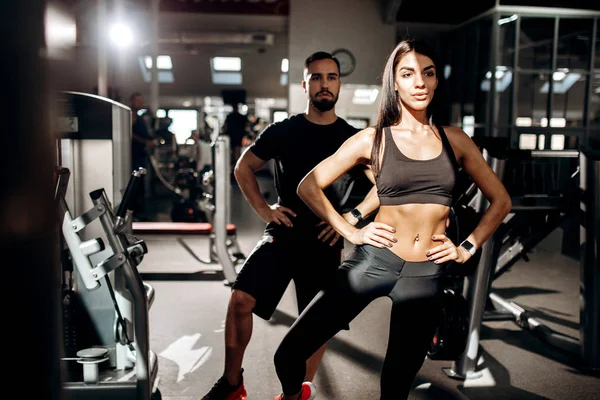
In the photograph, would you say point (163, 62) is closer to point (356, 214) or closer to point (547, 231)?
point (547, 231)

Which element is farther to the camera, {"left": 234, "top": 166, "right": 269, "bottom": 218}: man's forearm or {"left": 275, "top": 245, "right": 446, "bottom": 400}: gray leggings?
{"left": 234, "top": 166, "right": 269, "bottom": 218}: man's forearm

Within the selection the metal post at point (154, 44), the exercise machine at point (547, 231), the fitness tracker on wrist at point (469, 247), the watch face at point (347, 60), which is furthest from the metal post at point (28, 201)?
the watch face at point (347, 60)

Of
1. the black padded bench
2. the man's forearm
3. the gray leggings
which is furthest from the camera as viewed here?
the black padded bench

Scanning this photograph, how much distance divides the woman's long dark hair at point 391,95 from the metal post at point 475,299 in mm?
Result: 1139

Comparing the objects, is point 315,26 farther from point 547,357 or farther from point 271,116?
point 547,357

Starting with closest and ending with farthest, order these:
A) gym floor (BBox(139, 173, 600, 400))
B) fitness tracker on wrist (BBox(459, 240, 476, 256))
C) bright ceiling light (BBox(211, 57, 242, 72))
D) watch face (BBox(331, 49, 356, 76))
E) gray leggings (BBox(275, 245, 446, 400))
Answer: gray leggings (BBox(275, 245, 446, 400)) < fitness tracker on wrist (BBox(459, 240, 476, 256)) < gym floor (BBox(139, 173, 600, 400)) < watch face (BBox(331, 49, 356, 76)) < bright ceiling light (BBox(211, 57, 242, 72))

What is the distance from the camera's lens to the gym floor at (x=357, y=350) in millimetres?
2801

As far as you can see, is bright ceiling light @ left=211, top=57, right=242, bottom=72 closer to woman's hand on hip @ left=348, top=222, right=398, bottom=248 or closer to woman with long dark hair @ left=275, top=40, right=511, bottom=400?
woman with long dark hair @ left=275, top=40, right=511, bottom=400

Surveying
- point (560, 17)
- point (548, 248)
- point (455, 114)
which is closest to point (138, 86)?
point (455, 114)

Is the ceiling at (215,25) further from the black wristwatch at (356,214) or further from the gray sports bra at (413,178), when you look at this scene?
the gray sports bra at (413,178)

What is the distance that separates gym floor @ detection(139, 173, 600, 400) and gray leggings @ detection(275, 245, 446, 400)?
92 centimetres

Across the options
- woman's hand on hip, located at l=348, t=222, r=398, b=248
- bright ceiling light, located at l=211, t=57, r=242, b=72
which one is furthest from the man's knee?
bright ceiling light, located at l=211, t=57, r=242, b=72

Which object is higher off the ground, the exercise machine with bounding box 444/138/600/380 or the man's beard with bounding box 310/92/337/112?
the man's beard with bounding box 310/92/337/112

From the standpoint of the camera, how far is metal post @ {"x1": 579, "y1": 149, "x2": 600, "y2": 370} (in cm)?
303
